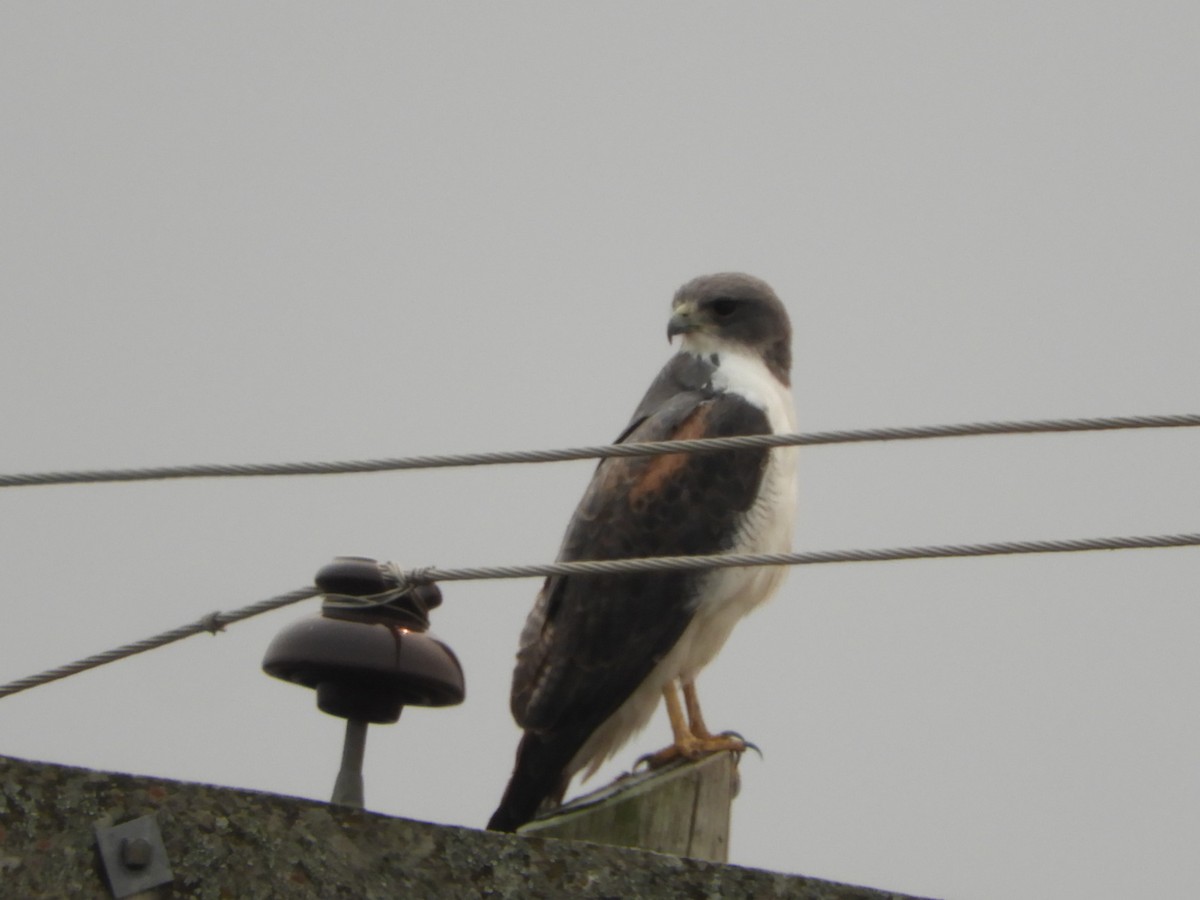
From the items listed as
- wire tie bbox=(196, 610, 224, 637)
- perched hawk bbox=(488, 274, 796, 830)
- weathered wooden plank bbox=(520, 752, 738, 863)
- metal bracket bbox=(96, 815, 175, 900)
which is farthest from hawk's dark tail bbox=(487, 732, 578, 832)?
metal bracket bbox=(96, 815, 175, 900)

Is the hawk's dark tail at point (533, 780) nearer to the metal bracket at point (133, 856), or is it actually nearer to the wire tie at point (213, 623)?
the wire tie at point (213, 623)

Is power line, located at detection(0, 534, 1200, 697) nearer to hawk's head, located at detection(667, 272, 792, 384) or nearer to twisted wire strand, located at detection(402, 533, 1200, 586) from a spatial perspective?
twisted wire strand, located at detection(402, 533, 1200, 586)

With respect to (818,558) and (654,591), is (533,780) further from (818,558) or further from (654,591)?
(818,558)

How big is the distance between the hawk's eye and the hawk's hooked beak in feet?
0.34

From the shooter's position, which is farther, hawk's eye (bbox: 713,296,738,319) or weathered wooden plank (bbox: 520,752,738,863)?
hawk's eye (bbox: 713,296,738,319)

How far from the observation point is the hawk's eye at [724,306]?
777 cm

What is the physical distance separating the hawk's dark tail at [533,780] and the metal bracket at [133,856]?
8.84 ft

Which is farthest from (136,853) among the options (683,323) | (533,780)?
(683,323)

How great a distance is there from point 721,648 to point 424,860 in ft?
12.3

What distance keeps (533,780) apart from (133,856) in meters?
3.02

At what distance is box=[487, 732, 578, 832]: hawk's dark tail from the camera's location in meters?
5.69

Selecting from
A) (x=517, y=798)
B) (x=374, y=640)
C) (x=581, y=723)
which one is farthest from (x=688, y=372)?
(x=374, y=640)

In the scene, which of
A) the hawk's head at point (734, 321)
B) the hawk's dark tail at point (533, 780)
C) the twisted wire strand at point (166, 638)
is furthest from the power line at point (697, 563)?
the hawk's head at point (734, 321)

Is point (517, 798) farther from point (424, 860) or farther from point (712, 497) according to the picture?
point (424, 860)
